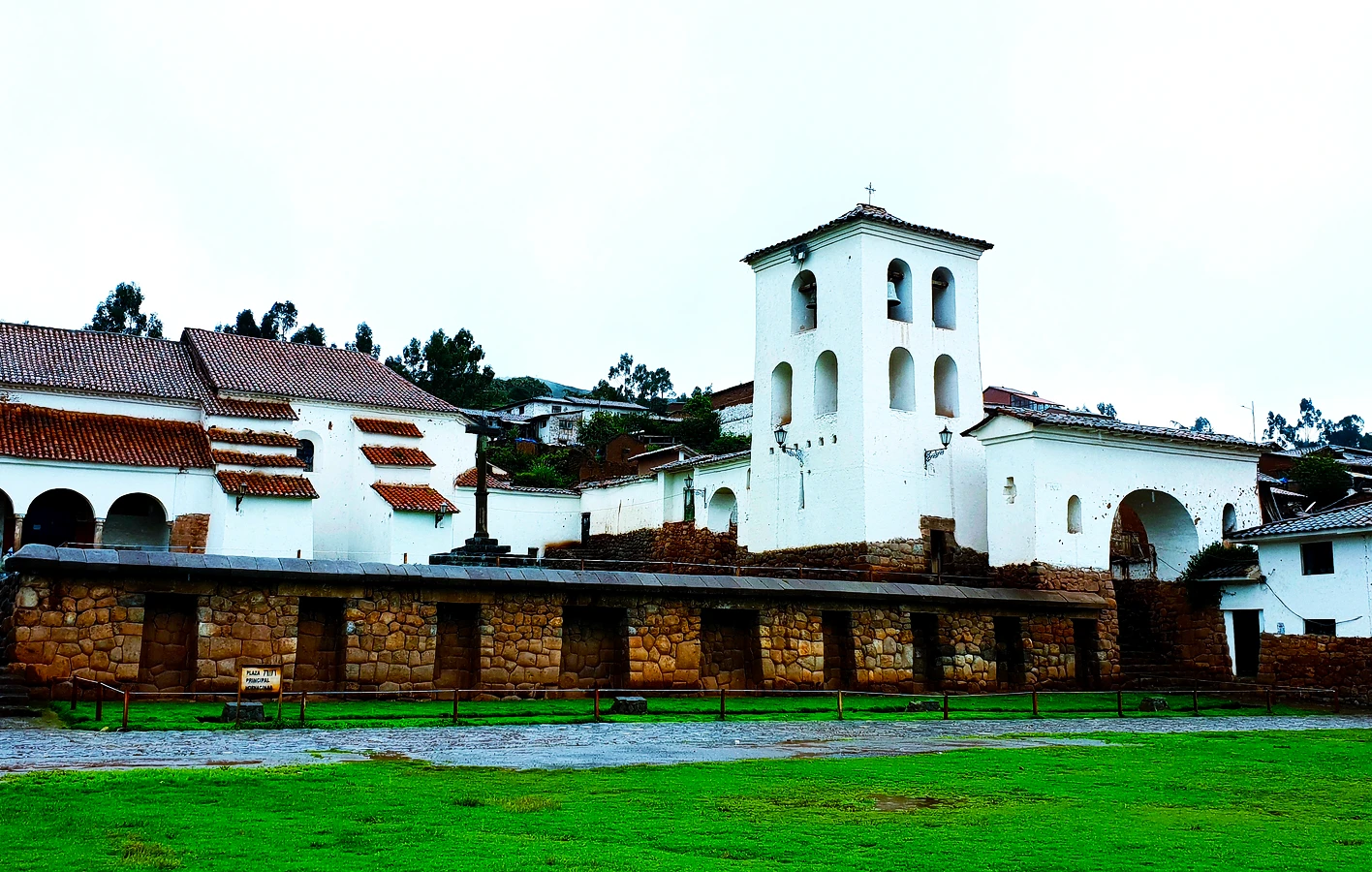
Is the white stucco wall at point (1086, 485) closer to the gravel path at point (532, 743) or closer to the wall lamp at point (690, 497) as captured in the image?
the gravel path at point (532, 743)

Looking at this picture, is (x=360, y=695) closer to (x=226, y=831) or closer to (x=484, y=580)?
(x=484, y=580)

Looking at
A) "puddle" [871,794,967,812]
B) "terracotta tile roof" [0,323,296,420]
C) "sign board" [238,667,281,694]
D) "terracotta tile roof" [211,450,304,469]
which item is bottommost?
"puddle" [871,794,967,812]

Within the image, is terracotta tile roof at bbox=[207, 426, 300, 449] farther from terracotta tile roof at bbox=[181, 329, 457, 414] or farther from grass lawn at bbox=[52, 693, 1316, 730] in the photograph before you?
grass lawn at bbox=[52, 693, 1316, 730]

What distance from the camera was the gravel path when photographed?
11.5 m

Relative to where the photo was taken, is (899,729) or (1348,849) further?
(899,729)

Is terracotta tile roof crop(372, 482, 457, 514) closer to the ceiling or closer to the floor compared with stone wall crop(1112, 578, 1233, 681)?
closer to the ceiling

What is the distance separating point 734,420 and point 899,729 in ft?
150

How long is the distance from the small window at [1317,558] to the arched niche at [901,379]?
925 centimetres

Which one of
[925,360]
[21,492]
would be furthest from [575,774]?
[21,492]

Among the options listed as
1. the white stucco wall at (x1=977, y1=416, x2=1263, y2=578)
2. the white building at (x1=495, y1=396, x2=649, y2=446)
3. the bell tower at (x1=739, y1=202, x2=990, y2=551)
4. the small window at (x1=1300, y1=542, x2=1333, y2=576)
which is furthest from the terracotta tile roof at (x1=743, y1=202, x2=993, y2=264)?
the white building at (x1=495, y1=396, x2=649, y2=446)

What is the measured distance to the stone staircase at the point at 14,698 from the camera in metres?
15.4

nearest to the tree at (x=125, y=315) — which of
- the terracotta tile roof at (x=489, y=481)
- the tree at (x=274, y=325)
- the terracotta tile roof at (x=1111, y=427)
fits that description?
the tree at (x=274, y=325)

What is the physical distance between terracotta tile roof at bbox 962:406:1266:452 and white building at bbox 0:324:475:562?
14.8 meters

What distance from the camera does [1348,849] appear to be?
307 inches
